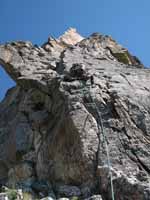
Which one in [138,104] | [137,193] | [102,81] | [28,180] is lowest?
[137,193]

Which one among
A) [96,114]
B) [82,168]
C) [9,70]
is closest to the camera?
[82,168]

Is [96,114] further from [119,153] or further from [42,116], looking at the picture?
[42,116]

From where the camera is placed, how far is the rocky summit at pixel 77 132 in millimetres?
13062

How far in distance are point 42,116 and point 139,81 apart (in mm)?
4797

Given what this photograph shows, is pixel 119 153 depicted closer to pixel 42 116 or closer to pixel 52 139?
pixel 52 139

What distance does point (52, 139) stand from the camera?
1595 centimetres

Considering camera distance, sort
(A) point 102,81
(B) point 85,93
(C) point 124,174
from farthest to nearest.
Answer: (A) point 102,81 < (B) point 85,93 < (C) point 124,174

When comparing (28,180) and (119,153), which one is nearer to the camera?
(119,153)

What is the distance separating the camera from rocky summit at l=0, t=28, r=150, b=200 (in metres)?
13.1

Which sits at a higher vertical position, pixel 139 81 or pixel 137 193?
pixel 139 81

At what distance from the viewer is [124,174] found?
1280 cm

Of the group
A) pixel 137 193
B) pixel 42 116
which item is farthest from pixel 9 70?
pixel 137 193

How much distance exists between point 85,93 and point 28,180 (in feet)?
13.9

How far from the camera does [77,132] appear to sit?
47.6 feet
